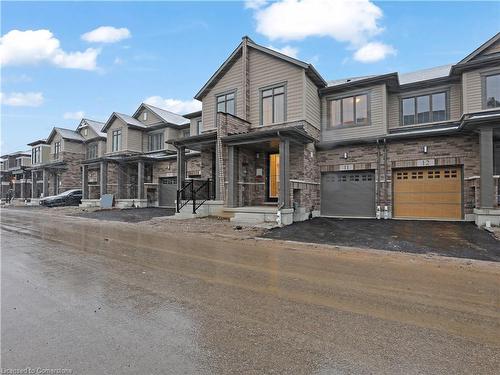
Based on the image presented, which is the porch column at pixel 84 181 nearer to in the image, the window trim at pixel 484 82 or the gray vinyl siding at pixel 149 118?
the gray vinyl siding at pixel 149 118

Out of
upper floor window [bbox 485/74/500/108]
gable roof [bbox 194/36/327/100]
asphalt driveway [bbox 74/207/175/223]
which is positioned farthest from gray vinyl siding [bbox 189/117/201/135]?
upper floor window [bbox 485/74/500/108]

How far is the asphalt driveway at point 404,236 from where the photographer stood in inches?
320

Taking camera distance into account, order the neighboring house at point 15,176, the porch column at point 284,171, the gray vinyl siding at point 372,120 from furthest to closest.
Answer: the neighboring house at point 15,176 → the gray vinyl siding at point 372,120 → the porch column at point 284,171

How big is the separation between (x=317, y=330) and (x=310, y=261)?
11.7 feet

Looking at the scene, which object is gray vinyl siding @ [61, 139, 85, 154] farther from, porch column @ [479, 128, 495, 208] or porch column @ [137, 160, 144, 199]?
porch column @ [479, 128, 495, 208]

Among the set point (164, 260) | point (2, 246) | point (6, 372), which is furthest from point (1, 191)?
point (6, 372)

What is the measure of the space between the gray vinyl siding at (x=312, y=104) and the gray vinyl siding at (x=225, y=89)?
3744 millimetres

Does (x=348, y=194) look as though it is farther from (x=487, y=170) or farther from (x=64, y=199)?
(x=64, y=199)

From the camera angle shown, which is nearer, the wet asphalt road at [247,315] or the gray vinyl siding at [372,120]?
the wet asphalt road at [247,315]

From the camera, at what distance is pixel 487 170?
11.5 m

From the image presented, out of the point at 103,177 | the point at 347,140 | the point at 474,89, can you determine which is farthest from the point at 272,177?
the point at 103,177

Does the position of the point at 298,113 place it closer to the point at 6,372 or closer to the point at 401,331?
the point at 401,331

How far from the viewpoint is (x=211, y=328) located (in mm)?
3287

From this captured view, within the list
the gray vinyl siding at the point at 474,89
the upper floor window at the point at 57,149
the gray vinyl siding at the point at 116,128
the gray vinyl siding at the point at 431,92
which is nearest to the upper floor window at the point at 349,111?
the gray vinyl siding at the point at 431,92
